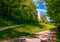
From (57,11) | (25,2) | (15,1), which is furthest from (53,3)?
(25,2)

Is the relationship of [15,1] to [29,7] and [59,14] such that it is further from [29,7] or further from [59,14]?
[59,14]

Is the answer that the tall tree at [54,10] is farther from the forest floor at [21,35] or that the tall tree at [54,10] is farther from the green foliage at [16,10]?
the green foliage at [16,10]

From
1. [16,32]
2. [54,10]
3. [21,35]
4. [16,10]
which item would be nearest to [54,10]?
[54,10]

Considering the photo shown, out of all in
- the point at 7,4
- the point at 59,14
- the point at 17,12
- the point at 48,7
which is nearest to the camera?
the point at 59,14

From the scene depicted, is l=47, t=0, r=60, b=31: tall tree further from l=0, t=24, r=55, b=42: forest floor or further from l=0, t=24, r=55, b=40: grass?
l=0, t=24, r=55, b=40: grass

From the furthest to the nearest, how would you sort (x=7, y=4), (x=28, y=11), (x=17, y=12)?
(x=28, y=11) → (x=17, y=12) → (x=7, y=4)

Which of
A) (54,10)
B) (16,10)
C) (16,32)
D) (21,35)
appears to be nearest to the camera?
(54,10)

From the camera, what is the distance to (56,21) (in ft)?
60.7

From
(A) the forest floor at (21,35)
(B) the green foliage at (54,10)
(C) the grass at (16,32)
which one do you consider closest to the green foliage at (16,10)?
Result: (C) the grass at (16,32)

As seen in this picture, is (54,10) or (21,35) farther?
(21,35)

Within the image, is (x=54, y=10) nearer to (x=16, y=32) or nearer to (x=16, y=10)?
(x=16, y=32)

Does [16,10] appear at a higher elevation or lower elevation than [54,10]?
lower

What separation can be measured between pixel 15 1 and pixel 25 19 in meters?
5.01

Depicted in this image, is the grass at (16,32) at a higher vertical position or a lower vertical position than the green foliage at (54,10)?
lower
